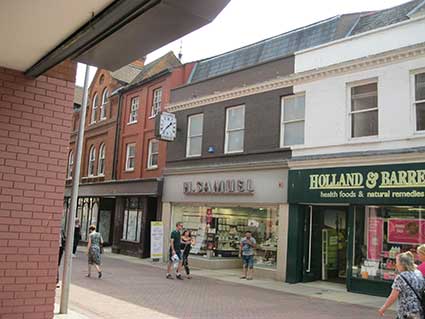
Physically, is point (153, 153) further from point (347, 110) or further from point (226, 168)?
point (347, 110)

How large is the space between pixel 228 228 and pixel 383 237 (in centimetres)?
725

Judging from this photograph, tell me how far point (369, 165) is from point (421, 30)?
4.17 meters

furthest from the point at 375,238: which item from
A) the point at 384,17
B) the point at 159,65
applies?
the point at 159,65

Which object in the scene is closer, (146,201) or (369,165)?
(369,165)

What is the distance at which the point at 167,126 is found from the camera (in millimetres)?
21047

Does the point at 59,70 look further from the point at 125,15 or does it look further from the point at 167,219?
the point at 167,219

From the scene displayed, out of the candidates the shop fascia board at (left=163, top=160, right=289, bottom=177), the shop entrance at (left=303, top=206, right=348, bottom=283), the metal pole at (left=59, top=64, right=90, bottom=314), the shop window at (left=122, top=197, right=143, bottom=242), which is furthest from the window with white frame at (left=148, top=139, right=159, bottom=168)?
the metal pole at (left=59, top=64, right=90, bottom=314)

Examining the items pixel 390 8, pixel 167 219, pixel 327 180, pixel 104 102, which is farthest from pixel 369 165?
pixel 104 102

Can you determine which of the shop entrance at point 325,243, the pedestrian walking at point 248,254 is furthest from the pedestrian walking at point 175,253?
the shop entrance at point 325,243

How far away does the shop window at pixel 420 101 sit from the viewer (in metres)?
13.3

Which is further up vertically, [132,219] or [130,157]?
[130,157]

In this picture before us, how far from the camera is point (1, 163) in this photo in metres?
5.21

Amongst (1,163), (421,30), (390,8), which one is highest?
(390,8)

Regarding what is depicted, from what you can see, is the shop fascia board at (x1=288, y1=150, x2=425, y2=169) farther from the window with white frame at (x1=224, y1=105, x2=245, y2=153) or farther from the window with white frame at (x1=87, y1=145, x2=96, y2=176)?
the window with white frame at (x1=87, y1=145, x2=96, y2=176)
